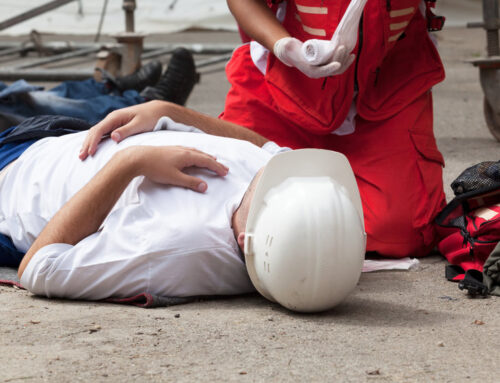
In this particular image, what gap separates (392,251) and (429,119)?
52 centimetres

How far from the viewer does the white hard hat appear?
1.72 m

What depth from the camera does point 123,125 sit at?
2.24 m

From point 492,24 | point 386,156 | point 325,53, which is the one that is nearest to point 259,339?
point 325,53

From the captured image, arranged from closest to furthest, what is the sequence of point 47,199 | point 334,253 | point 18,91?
point 334,253
point 47,199
point 18,91

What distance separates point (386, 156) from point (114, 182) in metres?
1.05

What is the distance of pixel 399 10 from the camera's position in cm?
261

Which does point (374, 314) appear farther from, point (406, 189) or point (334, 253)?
point (406, 189)

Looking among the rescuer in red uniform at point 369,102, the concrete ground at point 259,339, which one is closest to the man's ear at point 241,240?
the concrete ground at point 259,339

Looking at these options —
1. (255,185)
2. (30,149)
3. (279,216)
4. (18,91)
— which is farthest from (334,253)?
(18,91)

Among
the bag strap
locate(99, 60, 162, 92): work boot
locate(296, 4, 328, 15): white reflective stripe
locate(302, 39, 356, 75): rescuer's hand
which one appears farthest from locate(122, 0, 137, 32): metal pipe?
the bag strap

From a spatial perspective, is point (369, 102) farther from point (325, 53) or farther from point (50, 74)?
point (50, 74)

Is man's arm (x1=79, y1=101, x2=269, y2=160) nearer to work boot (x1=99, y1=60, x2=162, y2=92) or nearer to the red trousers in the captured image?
the red trousers

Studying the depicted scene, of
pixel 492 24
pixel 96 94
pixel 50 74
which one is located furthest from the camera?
pixel 50 74

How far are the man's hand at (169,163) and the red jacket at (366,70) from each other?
776 millimetres
